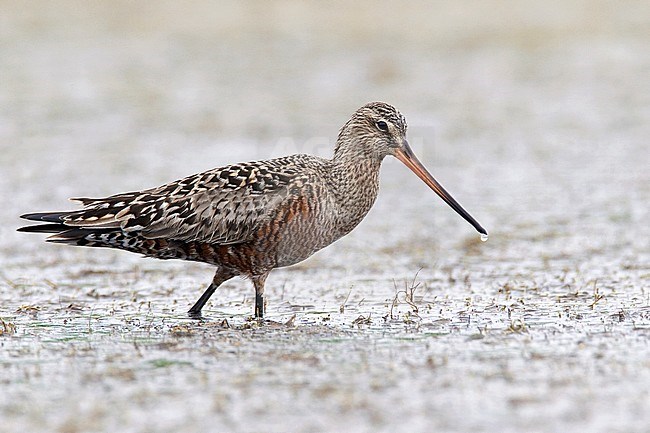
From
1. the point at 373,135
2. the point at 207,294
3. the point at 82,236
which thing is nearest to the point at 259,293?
the point at 207,294

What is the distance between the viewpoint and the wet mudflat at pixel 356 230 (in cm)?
552

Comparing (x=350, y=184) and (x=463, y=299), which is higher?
(x=350, y=184)

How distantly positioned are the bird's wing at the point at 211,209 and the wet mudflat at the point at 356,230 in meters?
0.59

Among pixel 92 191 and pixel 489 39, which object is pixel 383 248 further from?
pixel 489 39

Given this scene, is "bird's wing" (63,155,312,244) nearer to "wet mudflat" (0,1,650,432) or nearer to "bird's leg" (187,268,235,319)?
"bird's leg" (187,268,235,319)

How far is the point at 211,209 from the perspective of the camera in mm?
7480

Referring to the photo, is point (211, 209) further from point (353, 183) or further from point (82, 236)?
point (353, 183)

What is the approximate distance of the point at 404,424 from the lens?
5.07m

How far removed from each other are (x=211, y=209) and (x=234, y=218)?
0.55 ft

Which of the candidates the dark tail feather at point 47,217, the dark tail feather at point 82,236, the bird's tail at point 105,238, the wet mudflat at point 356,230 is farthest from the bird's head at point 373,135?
the dark tail feather at point 47,217

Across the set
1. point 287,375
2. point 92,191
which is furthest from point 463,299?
point 92,191

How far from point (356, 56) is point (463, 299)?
42.2 feet

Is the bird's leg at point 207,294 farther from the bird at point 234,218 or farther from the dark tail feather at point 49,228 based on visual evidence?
the dark tail feather at point 49,228

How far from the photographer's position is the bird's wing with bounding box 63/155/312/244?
24.5 ft
